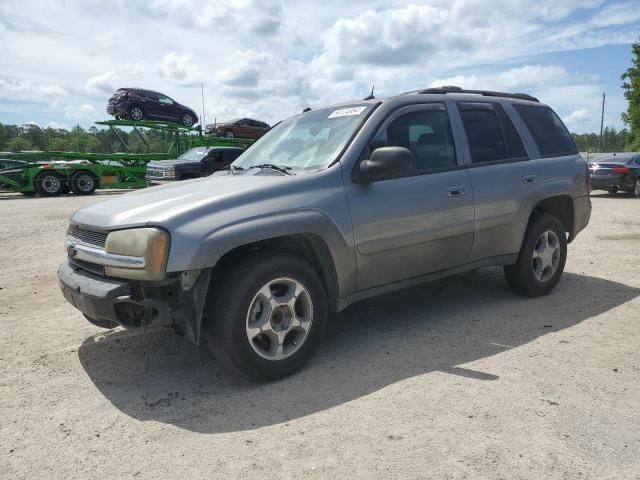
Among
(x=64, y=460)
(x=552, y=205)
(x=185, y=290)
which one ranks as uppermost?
(x=552, y=205)

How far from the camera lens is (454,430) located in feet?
8.87

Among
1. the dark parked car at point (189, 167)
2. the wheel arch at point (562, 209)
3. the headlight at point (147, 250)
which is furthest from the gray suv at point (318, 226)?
the dark parked car at point (189, 167)

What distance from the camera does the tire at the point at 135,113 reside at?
69.0 feet

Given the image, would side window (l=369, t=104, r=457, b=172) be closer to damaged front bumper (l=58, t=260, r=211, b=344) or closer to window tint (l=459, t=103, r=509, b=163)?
window tint (l=459, t=103, r=509, b=163)

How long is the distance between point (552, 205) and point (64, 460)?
4733 millimetres

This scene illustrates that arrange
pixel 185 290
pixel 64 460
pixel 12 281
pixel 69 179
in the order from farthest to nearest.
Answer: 1. pixel 69 179
2. pixel 12 281
3. pixel 185 290
4. pixel 64 460

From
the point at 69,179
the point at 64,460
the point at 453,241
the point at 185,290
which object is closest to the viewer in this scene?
Answer: the point at 64,460

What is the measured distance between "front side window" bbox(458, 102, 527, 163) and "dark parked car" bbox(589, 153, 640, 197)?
13.9 meters

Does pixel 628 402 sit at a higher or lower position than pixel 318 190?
lower

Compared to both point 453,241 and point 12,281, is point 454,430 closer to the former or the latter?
point 453,241

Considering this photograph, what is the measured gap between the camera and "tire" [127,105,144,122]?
21.0 m

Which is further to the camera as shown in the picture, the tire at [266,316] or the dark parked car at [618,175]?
the dark parked car at [618,175]

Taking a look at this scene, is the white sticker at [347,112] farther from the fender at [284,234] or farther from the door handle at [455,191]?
the fender at [284,234]

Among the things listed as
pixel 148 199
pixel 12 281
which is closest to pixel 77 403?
pixel 148 199
